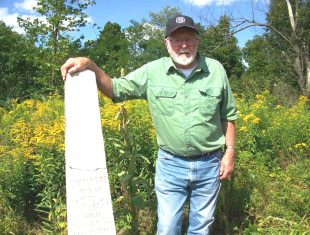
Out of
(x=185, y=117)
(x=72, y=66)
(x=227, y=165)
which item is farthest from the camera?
(x=227, y=165)

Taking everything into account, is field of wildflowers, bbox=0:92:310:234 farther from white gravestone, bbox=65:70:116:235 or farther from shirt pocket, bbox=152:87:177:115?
white gravestone, bbox=65:70:116:235

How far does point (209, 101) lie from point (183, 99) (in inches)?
7.2

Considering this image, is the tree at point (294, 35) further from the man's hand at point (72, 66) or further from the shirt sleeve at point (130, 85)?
the man's hand at point (72, 66)

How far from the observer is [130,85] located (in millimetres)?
3045

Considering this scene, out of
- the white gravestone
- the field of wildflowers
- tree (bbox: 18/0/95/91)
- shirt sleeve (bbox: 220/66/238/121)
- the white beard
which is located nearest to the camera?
the white gravestone

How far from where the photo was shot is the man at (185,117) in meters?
→ 2.94

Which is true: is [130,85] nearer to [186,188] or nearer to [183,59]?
[183,59]

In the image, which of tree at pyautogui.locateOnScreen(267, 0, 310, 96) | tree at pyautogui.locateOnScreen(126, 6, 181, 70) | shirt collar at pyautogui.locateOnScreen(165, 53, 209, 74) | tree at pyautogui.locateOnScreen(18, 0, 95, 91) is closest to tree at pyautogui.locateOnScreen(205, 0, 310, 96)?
tree at pyautogui.locateOnScreen(267, 0, 310, 96)

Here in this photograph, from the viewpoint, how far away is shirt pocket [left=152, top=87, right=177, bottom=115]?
2953 millimetres

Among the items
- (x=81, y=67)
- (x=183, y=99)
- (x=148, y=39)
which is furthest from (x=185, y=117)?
(x=148, y=39)

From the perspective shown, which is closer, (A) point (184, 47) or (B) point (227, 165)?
(A) point (184, 47)

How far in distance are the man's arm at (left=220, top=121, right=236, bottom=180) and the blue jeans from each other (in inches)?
2.1

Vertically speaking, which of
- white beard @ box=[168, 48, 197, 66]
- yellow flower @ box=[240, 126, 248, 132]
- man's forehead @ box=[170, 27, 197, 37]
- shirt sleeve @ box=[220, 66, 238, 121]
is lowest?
yellow flower @ box=[240, 126, 248, 132]

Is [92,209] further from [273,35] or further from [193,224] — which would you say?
[273,35]
